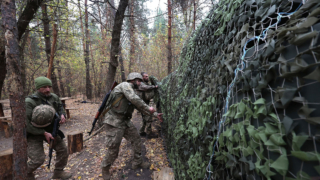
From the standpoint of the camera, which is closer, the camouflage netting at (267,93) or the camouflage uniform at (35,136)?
the camouflage netting at (267,93)

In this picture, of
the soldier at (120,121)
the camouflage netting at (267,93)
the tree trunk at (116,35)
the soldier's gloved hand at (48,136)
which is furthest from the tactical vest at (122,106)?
the tree trunk at (116,35)

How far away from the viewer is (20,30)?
4426mm

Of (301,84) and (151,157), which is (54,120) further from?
(301,84)

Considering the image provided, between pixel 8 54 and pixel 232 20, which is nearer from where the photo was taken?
pixel 232 20

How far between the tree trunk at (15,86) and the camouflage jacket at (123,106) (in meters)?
1.40

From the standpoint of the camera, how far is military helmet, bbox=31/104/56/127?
2.63 meters

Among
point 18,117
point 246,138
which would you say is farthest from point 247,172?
point 18,117

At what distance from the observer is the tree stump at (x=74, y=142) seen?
429 centimetres

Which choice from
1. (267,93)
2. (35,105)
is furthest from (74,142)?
(267,93)

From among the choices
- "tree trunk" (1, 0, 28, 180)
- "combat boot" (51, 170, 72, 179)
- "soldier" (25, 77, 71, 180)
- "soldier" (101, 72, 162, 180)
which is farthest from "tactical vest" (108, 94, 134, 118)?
"combat boot" (51, 170, 72, 179)

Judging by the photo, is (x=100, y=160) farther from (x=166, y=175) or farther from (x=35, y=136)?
(x=166, y=175)

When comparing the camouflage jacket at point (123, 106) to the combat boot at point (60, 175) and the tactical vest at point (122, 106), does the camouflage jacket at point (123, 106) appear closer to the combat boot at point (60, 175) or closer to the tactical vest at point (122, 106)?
the tactical vest at point (122, 106)

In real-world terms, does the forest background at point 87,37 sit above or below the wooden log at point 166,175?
above

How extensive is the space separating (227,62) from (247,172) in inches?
25.9
